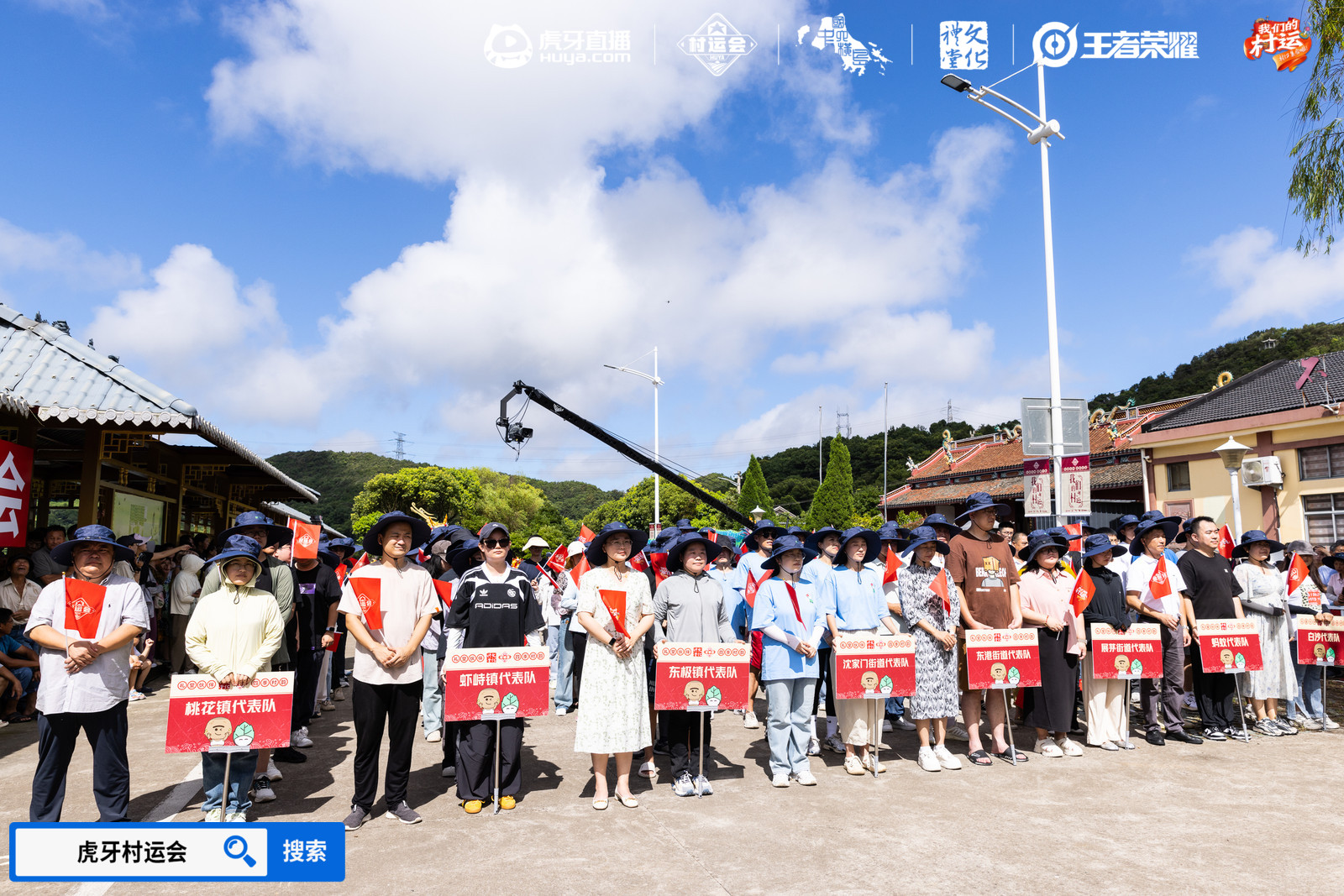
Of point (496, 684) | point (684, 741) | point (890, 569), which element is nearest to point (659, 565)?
point (890, 569)

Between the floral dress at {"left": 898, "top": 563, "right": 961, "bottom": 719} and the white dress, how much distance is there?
139 inches

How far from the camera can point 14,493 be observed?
9070 millimetres

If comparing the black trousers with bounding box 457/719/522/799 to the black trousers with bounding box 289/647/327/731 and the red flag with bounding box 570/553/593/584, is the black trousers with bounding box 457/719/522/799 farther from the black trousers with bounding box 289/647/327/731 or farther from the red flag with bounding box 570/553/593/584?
the red flag with bounding box 570/553/593/584

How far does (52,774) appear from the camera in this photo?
4836mm

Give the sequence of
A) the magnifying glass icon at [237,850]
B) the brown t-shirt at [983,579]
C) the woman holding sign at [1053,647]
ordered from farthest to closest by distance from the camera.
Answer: the woman holding sign at [1053,647] < the brown t-shirt at [983,579] < the magnifying glass icon at [237,850]

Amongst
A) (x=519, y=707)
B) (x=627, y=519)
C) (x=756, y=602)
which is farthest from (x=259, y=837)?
(x=627, y=519)

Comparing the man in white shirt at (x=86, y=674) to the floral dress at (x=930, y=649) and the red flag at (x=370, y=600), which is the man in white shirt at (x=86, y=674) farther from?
the floral dress at (x=930, y=649)

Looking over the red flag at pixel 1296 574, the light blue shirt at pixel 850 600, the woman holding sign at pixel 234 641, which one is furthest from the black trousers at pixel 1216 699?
the woman holding sign at pixel 234 641

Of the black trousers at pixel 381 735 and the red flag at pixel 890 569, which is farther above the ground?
the red flag at pixel 890 569

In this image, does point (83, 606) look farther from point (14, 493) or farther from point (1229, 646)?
Answer: point (1229, 646)

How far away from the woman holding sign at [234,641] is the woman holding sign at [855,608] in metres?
4.16

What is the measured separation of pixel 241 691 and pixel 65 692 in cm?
100

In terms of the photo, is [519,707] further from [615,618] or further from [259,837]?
[259,837]

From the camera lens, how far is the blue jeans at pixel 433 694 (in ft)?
25.1
